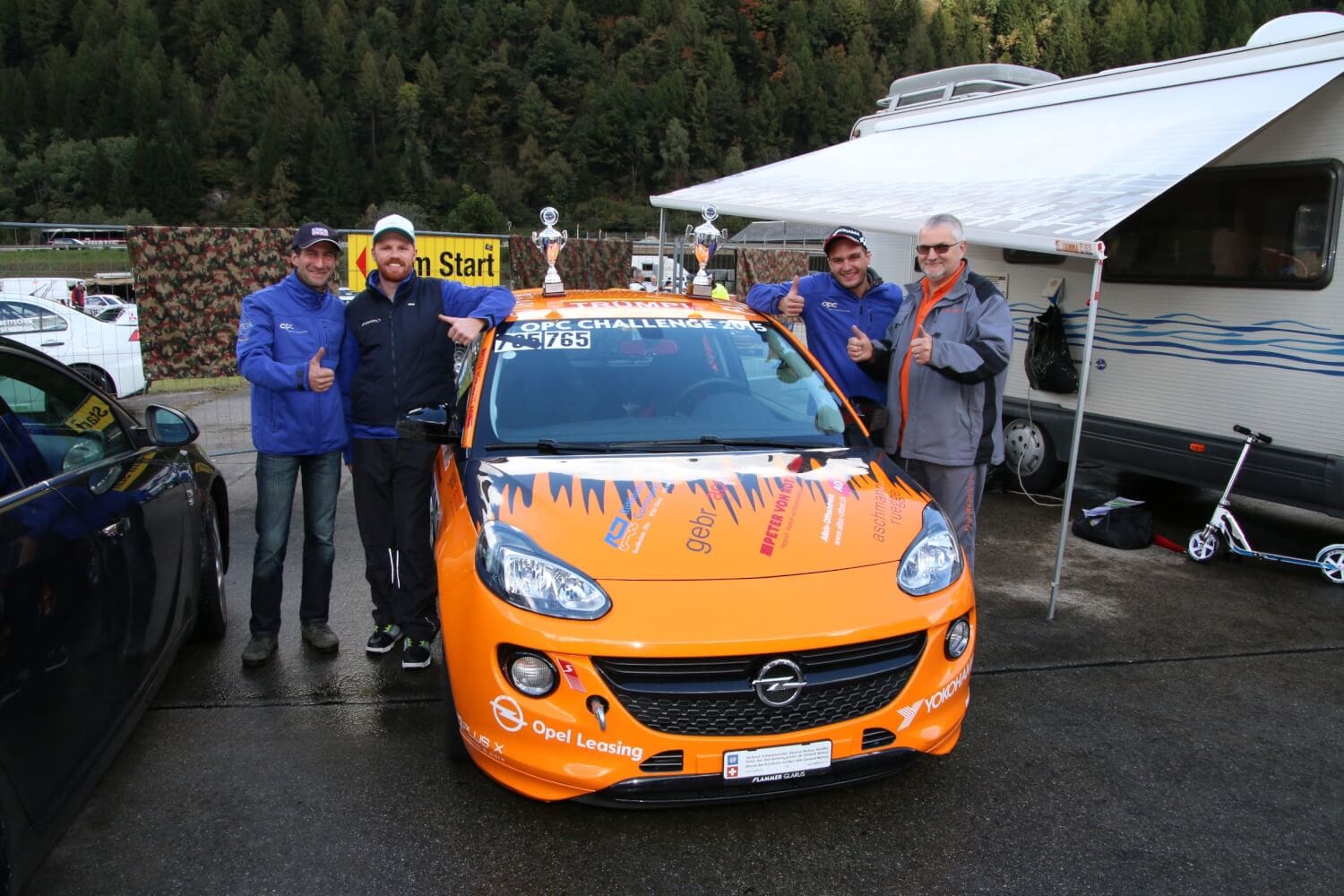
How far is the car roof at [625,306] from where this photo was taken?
4211 millimetres

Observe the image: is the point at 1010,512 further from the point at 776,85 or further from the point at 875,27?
the point at 875,27

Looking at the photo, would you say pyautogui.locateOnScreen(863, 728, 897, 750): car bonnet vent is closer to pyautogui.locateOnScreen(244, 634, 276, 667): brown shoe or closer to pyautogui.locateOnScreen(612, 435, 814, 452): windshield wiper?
pyautogui.locateOnScreen(612, 435, 814, 452): windshield wiper

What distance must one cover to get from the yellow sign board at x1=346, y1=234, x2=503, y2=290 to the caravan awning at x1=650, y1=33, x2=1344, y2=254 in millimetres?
2745

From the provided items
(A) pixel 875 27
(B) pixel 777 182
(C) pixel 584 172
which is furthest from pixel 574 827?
(A) pixel 875 27

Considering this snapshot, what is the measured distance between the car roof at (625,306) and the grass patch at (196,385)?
9.35m

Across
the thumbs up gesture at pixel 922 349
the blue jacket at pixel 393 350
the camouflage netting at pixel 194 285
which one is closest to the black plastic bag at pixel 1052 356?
the thumbs up gesture at pixel 922 349

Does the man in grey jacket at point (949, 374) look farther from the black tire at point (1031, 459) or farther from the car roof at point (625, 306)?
the black tire at point (1031, 459)

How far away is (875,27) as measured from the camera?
509 feet

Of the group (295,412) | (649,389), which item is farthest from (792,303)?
(295,412)

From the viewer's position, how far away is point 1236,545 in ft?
18.9

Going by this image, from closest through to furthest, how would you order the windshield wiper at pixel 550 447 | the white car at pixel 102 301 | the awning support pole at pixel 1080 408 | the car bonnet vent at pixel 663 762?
1. the car bonnet vent at pixel 663 762
2. the windshield wiper at pixel 550 447
3. the awning support pole at pixel 1080 408
4. the white car at pixel 102 301

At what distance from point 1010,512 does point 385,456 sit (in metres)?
4.91

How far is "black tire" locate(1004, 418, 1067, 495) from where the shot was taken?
24.5 feet

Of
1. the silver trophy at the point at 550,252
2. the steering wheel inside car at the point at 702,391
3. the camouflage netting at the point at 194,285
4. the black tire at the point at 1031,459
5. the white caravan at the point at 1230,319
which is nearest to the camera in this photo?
the steering wheel inside car at the point at 702,391
